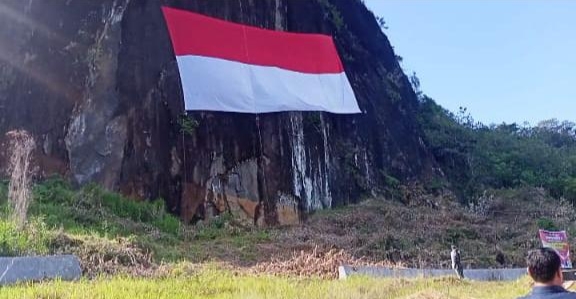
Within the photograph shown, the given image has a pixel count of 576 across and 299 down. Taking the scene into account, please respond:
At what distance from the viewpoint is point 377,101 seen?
26.3 metres

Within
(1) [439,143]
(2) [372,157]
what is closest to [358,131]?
(2) [372,157]

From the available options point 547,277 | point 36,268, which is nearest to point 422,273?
point 36,268

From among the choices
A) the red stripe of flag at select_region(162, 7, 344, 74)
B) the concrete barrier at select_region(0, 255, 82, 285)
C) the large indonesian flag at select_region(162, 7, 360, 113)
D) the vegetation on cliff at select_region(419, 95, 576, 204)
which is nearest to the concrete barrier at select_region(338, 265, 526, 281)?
the concrete barrier at select_region(0, 255, 82, 285)

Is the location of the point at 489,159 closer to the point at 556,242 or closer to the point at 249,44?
the point at 249,44

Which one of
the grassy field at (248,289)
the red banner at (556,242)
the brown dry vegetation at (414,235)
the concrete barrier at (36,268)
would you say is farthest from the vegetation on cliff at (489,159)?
the concrete barrier at (36,268)

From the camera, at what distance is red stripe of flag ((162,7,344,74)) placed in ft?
59.4

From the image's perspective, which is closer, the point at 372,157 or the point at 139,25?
the point at 139,25

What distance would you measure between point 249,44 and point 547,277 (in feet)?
54.2

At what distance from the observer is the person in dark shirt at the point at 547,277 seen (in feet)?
11.0

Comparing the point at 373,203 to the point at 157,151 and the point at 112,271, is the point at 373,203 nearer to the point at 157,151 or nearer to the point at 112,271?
the point at 157,151

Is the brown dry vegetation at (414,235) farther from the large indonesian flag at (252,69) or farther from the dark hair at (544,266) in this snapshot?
the dark hair at (544,266)

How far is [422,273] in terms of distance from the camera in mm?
11297

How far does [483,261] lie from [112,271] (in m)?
8.91

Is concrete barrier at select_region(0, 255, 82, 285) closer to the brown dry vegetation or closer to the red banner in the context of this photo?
the brown dry vegetation
